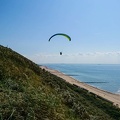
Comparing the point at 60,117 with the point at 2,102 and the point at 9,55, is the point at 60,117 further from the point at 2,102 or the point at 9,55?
the point at 9,55

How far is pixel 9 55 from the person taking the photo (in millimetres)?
27484

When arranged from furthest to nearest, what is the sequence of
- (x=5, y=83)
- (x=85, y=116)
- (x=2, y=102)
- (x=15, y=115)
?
(x=85, y=116), (x=5, y=83), (x=2, y=102), (x=15, y=115)

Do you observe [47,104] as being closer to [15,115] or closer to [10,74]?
[15,115]

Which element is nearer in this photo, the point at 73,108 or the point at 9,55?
the point at 73,108

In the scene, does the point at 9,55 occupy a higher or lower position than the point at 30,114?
higher

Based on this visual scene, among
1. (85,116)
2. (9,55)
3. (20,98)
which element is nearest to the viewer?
(20,98)

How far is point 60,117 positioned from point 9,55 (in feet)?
52.3

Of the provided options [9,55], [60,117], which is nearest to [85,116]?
[60,117]

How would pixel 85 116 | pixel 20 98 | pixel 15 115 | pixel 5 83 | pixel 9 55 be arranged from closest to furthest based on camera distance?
pixel 15 115 → pixel 20 98 → pixel 5 83 → pixel 85 116 → pixel 9 55

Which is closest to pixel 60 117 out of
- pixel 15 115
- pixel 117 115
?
pixel 15 115

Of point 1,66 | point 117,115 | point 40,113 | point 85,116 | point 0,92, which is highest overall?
point 1,66

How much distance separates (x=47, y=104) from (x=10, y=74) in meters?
6.82

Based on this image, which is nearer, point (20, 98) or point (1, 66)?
point (20, 98)

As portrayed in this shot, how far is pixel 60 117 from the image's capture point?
12977mm
